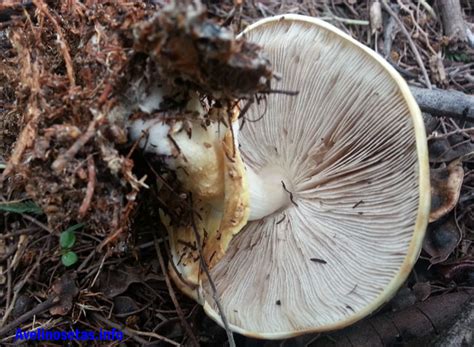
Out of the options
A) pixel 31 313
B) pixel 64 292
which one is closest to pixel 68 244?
pixel 64 292

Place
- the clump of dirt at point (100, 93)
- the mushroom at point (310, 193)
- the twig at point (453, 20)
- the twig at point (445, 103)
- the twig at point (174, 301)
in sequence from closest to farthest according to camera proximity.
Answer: the clump of dirt at point (100, 93) → the mushroom at point (310, 193) → the twig at point (174, 301) → the twig at point (445, 103) → the twig at point (453, 20)

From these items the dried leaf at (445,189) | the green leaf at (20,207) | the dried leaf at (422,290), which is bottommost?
the green leaf at (20,207)

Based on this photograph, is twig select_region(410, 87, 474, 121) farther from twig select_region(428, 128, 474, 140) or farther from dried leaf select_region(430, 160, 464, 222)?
dried leaf select_region(430, 160, 464, 222)

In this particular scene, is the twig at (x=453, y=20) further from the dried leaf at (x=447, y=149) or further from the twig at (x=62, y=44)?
the twig at (x=62, y=44)

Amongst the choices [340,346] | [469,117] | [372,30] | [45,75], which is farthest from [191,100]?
[372,30]

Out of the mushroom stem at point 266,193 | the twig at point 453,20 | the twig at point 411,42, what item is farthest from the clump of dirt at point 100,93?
the twig at point 453,20

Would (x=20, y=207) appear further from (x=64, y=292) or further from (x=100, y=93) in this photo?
(x=100, y=93)

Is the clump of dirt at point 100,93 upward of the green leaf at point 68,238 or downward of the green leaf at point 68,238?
upward

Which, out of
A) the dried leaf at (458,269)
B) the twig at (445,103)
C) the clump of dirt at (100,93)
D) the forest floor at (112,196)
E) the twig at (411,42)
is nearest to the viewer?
the clump of dirt at (100,93)

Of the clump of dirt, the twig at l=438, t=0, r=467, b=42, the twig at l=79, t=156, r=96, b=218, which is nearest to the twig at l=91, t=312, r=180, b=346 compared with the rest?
the clump of dirt
